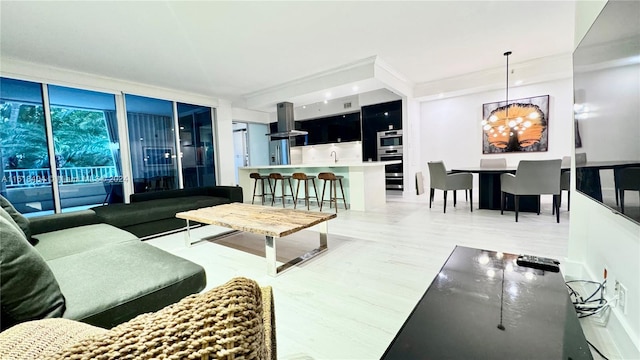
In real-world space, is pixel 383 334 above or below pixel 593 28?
below

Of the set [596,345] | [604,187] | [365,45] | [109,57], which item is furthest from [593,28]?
[109,57]

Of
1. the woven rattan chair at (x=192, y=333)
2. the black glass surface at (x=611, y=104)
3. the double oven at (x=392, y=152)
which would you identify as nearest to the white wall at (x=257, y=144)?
the double oven at (x=392, y=152)

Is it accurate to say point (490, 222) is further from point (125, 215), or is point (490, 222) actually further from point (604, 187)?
point (125, 215)

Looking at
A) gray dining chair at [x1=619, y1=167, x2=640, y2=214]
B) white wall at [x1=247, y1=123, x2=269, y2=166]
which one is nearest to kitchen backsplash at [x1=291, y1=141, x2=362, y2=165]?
white wall at [x1=247, y1=123, x2=269, y2=166]

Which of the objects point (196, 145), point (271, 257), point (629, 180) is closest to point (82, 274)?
point (271, 257)

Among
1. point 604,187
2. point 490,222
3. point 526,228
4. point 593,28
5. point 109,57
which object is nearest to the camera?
point 604,187

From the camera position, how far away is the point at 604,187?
1.27m

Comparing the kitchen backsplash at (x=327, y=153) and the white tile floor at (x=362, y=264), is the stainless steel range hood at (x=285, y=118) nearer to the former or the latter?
the kitchen backsplash at (x=327, y=153)

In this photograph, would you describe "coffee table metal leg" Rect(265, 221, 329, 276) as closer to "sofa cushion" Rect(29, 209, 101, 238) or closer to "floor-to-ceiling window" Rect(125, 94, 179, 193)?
"sofa cushion" Rect(29, 209, 101, 238)

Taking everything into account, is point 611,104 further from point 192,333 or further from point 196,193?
point 196,193

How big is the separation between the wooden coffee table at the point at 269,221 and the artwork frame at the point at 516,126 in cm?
473

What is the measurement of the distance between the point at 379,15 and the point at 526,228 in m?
3.31

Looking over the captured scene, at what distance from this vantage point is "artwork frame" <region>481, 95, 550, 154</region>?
5.53m

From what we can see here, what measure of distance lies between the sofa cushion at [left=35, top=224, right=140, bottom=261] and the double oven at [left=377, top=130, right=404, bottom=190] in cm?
574
